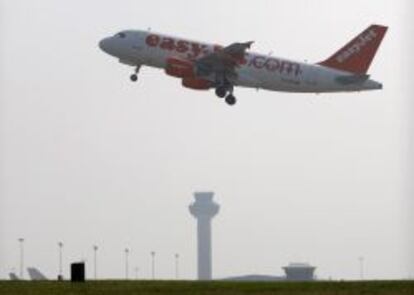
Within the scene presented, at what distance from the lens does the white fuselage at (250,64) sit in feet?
396

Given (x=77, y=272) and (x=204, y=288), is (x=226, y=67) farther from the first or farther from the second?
(x=204, y=288)

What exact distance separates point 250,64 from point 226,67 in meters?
3.62

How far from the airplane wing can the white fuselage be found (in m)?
0.83

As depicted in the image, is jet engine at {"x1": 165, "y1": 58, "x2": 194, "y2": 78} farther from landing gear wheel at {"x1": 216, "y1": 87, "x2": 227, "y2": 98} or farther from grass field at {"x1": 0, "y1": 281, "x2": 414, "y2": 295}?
grass field at {"x1": 0, "y1": 281, "x2": 414, "y2": 295}

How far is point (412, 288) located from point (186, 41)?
6400 centimetres

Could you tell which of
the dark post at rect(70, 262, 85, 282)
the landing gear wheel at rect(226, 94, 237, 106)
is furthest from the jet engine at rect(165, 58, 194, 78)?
the dark post at rect(70, 262, 85, 282)

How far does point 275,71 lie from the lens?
124 metres

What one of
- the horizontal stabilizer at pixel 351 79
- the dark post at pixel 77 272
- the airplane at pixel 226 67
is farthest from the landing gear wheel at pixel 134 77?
the dark post at pixel 77 272

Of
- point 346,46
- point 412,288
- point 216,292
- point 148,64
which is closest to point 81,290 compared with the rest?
point 216,292

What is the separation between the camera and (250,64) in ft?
409

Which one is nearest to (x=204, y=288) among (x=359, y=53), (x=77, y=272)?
(x=77, y=272)

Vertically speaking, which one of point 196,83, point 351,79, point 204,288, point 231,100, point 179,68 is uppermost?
point 179,68

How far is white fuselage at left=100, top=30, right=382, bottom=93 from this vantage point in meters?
121

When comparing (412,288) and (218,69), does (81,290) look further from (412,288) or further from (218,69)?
(218,69)
